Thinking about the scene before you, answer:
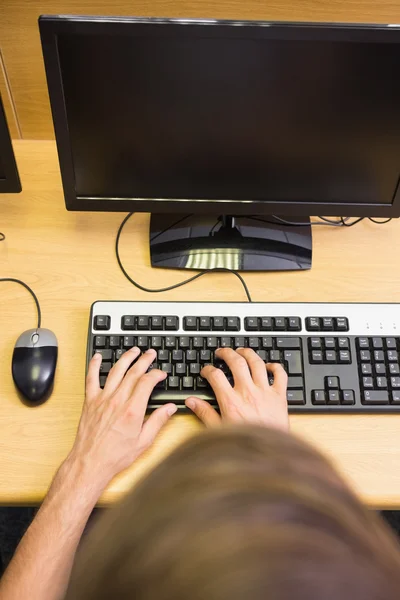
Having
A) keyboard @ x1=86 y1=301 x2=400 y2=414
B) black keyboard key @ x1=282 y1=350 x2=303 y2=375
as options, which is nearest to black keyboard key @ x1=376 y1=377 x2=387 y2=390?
keyboard @ x1=86 y1=301 x2=400 y2=414

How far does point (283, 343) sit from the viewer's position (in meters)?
0.76

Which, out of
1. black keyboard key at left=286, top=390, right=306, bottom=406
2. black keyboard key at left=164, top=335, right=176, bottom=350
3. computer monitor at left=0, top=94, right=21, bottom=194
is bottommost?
black keyboard key at left=286, top=390, right=306, bottom=406

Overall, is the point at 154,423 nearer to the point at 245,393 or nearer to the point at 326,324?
the point at 245,393

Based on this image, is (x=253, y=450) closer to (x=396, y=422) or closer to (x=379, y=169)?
(x=396, y=422)

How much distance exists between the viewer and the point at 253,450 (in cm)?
38

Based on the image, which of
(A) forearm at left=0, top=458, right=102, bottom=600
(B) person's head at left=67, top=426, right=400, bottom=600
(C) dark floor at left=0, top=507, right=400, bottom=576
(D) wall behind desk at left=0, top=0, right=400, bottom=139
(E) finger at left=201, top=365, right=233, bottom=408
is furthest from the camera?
(C) dark floor at left=0, top=507, right=400, bottom=576

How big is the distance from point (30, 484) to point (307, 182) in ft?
1.81

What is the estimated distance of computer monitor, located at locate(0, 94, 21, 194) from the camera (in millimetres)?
733

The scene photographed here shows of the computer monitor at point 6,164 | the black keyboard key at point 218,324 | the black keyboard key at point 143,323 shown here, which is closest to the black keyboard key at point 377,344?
the black keyboard key at point 218,324

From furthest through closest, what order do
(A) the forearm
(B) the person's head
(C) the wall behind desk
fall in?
(C) the wall behind desk < (A) the forearm < (B) the person's head

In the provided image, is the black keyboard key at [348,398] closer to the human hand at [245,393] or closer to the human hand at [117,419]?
the human hand at [245,393]

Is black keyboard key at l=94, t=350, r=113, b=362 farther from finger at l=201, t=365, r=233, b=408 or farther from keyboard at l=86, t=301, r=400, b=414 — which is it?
finger at l=201, t=365, r=233, b=408

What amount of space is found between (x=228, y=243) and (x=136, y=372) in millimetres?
278

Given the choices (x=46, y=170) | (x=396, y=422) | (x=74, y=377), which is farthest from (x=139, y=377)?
(x=46, y=170)
